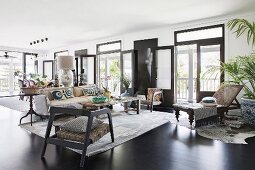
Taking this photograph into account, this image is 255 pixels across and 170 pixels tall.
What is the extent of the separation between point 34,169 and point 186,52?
637cm

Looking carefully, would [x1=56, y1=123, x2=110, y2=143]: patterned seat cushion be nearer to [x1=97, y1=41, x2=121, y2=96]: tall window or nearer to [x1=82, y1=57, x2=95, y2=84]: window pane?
[x1=97, y1=41, x2=121, y2=96]: tall window

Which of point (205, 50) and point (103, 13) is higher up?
point (103, 13)

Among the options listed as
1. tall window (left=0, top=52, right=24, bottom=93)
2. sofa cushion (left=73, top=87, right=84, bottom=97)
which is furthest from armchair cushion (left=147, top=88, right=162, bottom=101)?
tall window (left=0, top=52, right=24, bottom=93)

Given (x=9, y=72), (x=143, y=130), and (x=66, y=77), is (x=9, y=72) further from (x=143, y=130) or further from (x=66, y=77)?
(x=143, y=130)

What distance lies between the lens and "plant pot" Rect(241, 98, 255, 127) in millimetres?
3877

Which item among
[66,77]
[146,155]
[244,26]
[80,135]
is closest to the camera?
[80,135]

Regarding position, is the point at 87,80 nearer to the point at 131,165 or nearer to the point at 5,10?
the point at 5,10

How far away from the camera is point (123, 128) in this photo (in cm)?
399

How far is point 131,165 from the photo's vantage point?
2.38m

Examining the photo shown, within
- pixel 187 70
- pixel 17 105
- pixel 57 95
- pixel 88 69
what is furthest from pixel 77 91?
pixel 187 70

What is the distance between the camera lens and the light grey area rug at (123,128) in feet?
9.93

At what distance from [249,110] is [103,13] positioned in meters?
4.01

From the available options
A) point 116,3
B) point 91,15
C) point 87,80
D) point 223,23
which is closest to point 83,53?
point 87,80

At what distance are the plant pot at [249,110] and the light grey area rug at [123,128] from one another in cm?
158
